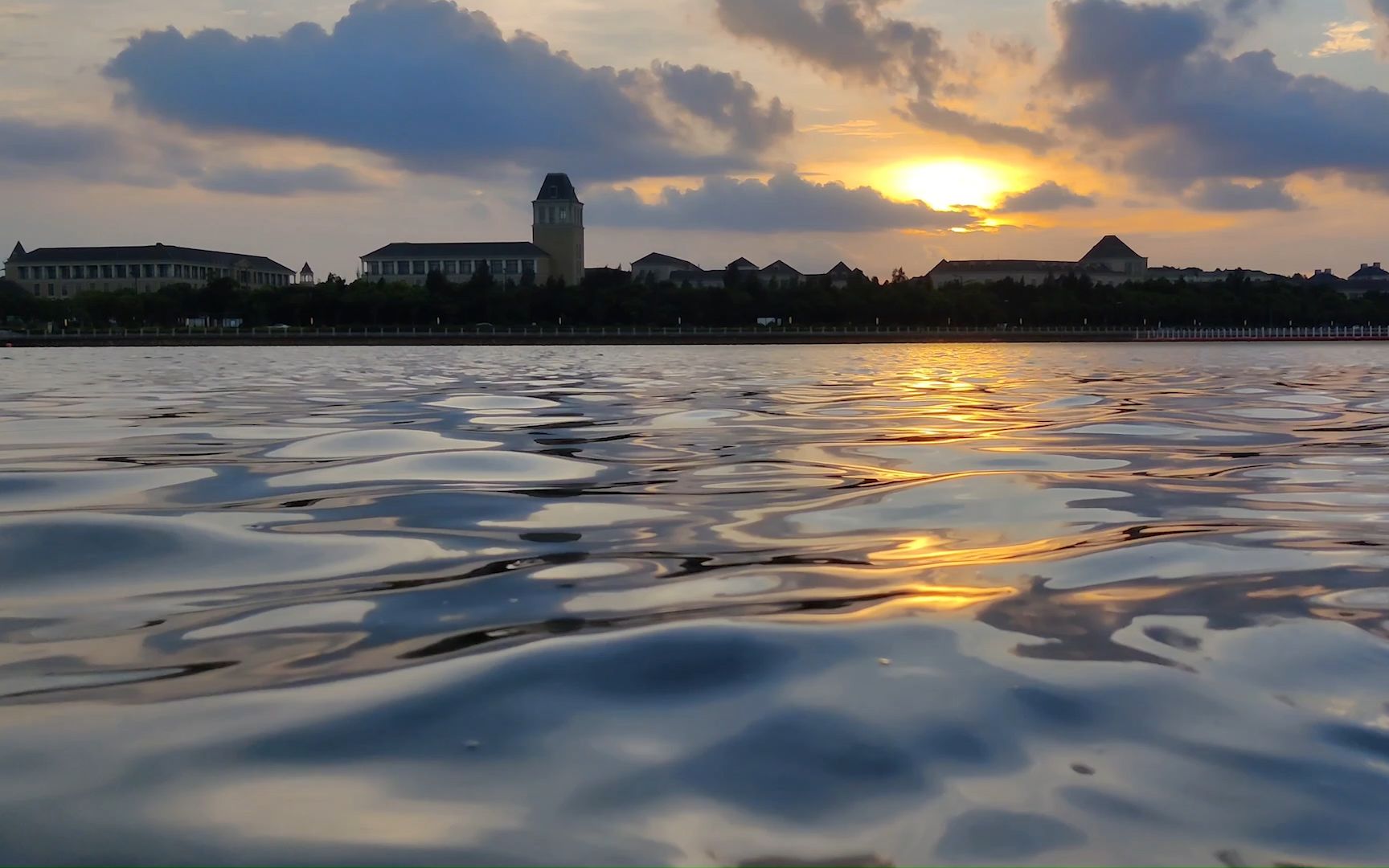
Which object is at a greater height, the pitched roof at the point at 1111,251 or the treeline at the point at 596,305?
the pitched roof at the point at 1111,251

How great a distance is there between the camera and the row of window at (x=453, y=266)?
447 ft

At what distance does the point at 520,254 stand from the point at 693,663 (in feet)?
449

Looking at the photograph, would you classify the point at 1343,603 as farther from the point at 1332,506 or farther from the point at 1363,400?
the point at 1363,400

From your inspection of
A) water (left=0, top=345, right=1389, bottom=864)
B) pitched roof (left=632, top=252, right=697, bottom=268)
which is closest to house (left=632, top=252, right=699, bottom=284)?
pitched roof (left=632, top=252, right=697, bottom=268)

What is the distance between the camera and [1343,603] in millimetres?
3346

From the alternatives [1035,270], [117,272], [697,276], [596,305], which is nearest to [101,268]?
[117,272]

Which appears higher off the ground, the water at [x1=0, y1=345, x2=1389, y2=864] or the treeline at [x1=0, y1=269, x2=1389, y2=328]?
the treeline at [x1=0, y1=269, x2=1389, y2=328]

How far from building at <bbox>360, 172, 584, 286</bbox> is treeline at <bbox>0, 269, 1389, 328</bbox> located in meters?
33.4

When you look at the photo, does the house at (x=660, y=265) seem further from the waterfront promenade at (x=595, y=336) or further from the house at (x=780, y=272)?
the waterfront promenade at (x=595, y=336)

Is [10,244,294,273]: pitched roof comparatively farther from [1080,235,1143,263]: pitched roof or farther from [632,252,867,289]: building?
[1080,235,1143,263]: pitched roof

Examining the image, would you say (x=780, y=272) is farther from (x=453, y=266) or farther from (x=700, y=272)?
(x=453, y=266)

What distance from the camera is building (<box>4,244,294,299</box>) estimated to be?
454ft

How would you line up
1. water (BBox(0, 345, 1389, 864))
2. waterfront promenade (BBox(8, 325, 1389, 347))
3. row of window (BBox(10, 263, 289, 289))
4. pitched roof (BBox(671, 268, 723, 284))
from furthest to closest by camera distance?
pitched roof (BBox(671, 268, 723, 284)) < row of window (BBox(10, 263, 289, 289)) < waterfront promenade (BBox(8, 325, 1389, 347)) < water (BBox(0, 345, 1389, 864))

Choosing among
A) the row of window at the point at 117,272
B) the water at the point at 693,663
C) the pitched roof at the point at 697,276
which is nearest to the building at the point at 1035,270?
the pitched roof at the point at 697,276
